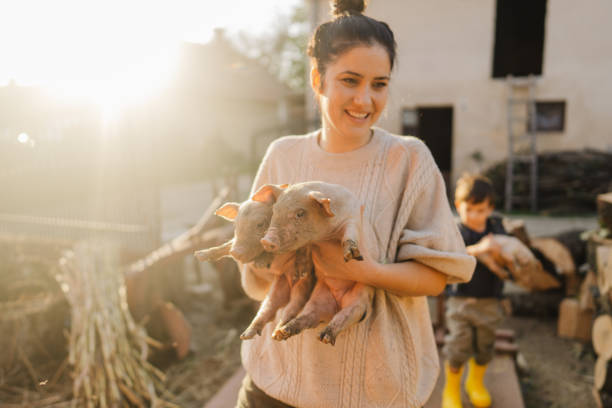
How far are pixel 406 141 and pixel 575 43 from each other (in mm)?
11745

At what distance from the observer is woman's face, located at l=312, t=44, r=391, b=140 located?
1.49m

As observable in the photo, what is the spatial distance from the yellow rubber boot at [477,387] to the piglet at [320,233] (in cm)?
242

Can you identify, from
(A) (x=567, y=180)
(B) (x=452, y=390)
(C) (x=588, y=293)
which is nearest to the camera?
(B) (x=452, y=390)

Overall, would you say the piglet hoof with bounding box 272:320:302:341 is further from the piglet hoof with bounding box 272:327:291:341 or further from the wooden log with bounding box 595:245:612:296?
the wooden log with bounding box 595:245:612:296

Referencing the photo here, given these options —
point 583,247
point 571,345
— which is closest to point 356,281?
point 571,345

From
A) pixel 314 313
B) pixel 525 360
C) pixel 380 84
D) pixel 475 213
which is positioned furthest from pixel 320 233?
pixel 525 360

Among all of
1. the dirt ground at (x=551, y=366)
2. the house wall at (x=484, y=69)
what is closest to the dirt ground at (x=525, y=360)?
the dirt ground at (x=551, y=366)

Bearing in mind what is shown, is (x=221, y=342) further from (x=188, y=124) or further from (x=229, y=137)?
(x=229, y=137)

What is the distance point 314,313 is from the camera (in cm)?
130

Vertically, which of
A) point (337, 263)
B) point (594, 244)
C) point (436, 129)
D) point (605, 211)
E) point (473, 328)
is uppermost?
point (436, 129)

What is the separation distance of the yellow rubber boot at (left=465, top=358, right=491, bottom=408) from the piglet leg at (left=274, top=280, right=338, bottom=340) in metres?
2.49

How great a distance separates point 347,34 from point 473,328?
2.68 meters

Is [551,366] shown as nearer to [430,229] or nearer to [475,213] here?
[475,213]

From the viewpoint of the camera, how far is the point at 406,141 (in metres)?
1.67
